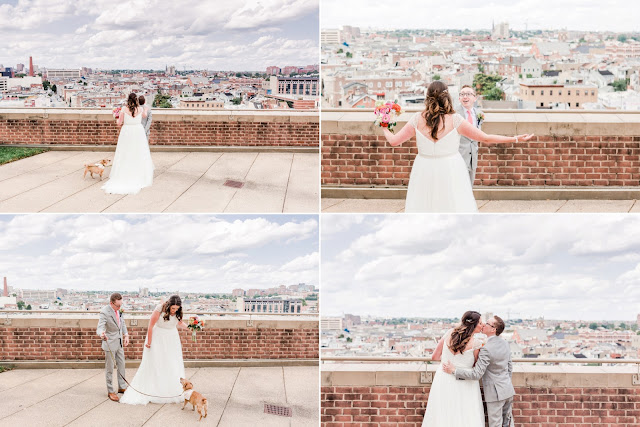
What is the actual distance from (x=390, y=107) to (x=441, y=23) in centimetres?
622

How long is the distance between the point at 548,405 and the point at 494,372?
912mm

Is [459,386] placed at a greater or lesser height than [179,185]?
lesser

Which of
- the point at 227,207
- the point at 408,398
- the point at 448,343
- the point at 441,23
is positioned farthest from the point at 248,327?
the point at 441,23

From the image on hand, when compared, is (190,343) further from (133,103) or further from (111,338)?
(133,103)

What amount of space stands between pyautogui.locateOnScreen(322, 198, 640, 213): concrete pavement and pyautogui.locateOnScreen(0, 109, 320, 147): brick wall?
4702mm

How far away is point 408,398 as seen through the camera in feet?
19.4

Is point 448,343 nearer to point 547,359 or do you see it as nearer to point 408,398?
point 408,398

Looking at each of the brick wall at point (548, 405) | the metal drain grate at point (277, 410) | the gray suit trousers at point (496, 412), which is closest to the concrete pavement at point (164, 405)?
the metal drain grate at point (277, 410)

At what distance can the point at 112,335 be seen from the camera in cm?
673

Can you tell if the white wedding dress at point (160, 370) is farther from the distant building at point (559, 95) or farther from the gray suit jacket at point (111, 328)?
the distant building at point (559, 95)

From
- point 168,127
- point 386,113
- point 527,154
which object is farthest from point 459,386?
point 168,127

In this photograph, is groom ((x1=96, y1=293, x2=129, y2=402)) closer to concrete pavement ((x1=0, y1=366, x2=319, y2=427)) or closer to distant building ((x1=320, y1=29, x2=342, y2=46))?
concrete pavement ((x1=0, y1=366, x2=319, y2=427))

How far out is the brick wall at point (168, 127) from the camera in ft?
40.2

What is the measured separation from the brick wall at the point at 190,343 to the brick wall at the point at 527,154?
2552 mm
